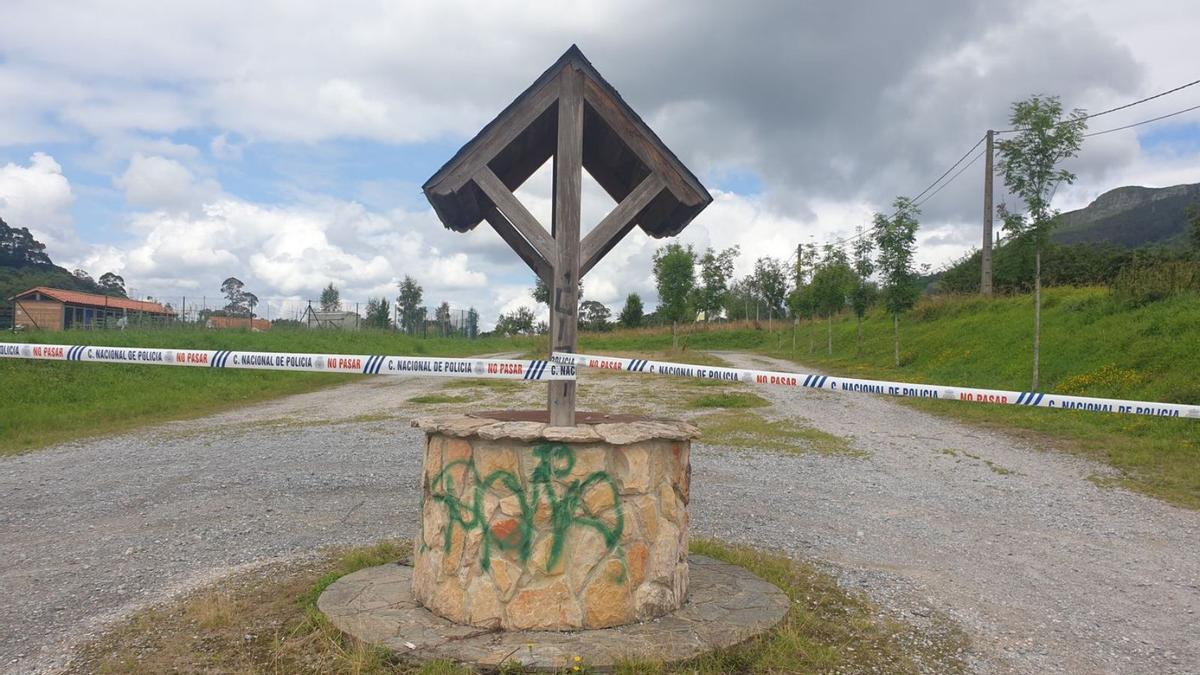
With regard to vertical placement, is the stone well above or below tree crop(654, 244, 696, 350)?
below

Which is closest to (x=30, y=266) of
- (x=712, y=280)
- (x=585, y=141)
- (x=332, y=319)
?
(x=332, y=319)

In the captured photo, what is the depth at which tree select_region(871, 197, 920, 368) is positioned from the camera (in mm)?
24391

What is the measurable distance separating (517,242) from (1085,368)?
579 inches

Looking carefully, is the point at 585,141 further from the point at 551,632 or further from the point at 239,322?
the point at 239,322

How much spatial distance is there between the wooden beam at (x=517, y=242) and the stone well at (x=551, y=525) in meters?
1.25

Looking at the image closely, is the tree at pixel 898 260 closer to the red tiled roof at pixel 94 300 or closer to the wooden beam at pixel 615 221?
the wooden beam at pixel 615 221

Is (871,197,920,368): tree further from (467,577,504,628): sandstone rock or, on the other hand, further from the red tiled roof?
the red tiled roof

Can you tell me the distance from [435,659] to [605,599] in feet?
2.80

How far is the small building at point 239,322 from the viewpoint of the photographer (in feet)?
126

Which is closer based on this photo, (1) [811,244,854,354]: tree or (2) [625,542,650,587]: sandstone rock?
(2) [625,542,650,587]: sandstone rock

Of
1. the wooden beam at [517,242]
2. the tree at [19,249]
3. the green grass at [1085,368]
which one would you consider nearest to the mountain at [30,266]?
the tree at [19,249]

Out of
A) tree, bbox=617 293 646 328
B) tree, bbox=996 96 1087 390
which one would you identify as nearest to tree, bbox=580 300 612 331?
tree, bbox=617 293 646 328

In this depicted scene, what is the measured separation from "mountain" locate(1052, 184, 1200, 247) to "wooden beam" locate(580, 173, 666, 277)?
98372mm

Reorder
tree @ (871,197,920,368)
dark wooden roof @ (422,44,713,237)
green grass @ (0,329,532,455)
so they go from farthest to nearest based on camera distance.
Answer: tree @ (871,197,920,368), green grass @ (0,329,532,455), dark wooden roof @ (422,44,713,237)
